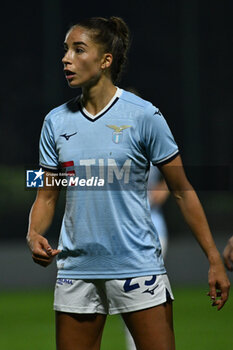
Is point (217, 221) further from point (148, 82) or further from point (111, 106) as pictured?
point (111, 106)

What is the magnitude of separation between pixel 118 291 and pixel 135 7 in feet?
30.3

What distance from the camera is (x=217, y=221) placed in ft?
40.1

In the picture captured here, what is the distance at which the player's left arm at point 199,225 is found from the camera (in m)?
4.16

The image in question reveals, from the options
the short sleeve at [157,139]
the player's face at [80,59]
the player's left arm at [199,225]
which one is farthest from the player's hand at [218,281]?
the player's face at [80,59]

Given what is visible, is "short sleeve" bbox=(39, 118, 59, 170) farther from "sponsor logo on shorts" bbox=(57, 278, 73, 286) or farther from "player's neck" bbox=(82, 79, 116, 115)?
"sponsor logo on shorts" bbox=(57, 278, 73, 286)

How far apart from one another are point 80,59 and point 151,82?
323 inches

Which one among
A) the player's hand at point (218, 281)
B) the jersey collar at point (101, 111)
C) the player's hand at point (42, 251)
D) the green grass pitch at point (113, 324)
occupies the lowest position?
the green grass pitch at point (113, 324)

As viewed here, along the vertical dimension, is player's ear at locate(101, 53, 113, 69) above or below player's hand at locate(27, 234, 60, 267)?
above

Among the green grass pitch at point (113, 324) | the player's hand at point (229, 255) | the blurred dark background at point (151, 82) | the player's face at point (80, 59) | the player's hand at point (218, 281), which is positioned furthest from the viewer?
the blurred dark background at point (151, 82)

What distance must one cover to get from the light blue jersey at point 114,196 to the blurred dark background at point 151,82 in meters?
7.66

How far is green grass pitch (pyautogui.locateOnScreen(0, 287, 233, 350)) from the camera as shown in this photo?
7668 millimetres

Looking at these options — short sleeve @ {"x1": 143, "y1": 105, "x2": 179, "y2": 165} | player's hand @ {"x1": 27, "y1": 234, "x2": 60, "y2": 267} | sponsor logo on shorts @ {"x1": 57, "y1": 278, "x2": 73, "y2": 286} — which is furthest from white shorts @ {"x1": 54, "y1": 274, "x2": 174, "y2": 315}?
short sleeve @ {"x1": 143, "y1": 105, "x2": 179, "y2": 165}

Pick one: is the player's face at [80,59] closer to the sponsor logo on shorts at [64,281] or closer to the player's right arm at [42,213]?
the player's right arm at [42,213]

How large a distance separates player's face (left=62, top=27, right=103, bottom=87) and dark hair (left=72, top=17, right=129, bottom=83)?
4cm
